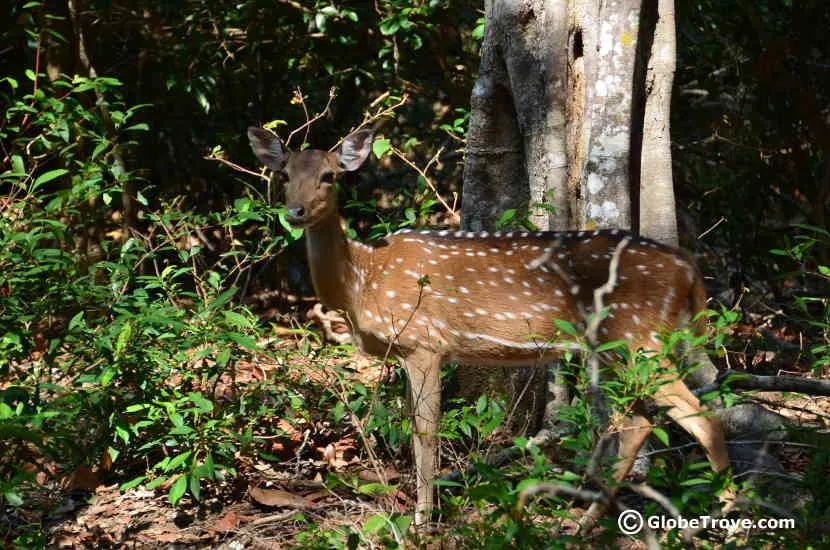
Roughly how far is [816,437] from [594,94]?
2422 millimetres

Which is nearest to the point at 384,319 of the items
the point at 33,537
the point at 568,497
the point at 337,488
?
the point at 337,488

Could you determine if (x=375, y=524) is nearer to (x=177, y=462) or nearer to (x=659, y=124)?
(x=177, y=462)

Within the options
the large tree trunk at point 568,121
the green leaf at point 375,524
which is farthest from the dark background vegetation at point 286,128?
the green leaf at point 375,524

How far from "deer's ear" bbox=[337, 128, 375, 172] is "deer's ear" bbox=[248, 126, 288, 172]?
1.18 ft

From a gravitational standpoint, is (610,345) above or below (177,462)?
above

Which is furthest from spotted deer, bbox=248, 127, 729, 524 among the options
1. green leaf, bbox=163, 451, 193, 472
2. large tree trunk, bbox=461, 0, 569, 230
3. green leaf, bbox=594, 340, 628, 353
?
green leaf, bbox=594, 340, 628, 353

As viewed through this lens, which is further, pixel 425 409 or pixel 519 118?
pixel 519 118

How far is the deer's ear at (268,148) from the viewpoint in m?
5.99

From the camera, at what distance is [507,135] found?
6.75 m

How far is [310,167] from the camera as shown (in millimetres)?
5855

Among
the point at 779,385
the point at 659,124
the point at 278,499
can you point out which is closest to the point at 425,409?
the point at 278,499

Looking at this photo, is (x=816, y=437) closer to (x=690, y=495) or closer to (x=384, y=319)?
(x=690, y=495)

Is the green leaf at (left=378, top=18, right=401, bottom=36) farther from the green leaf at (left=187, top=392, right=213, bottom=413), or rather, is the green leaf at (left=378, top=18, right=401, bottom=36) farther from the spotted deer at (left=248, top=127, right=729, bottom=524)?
the green leaf at (left=187, top=392, right=213, bottom=413)

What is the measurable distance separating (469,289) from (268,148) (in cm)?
153
